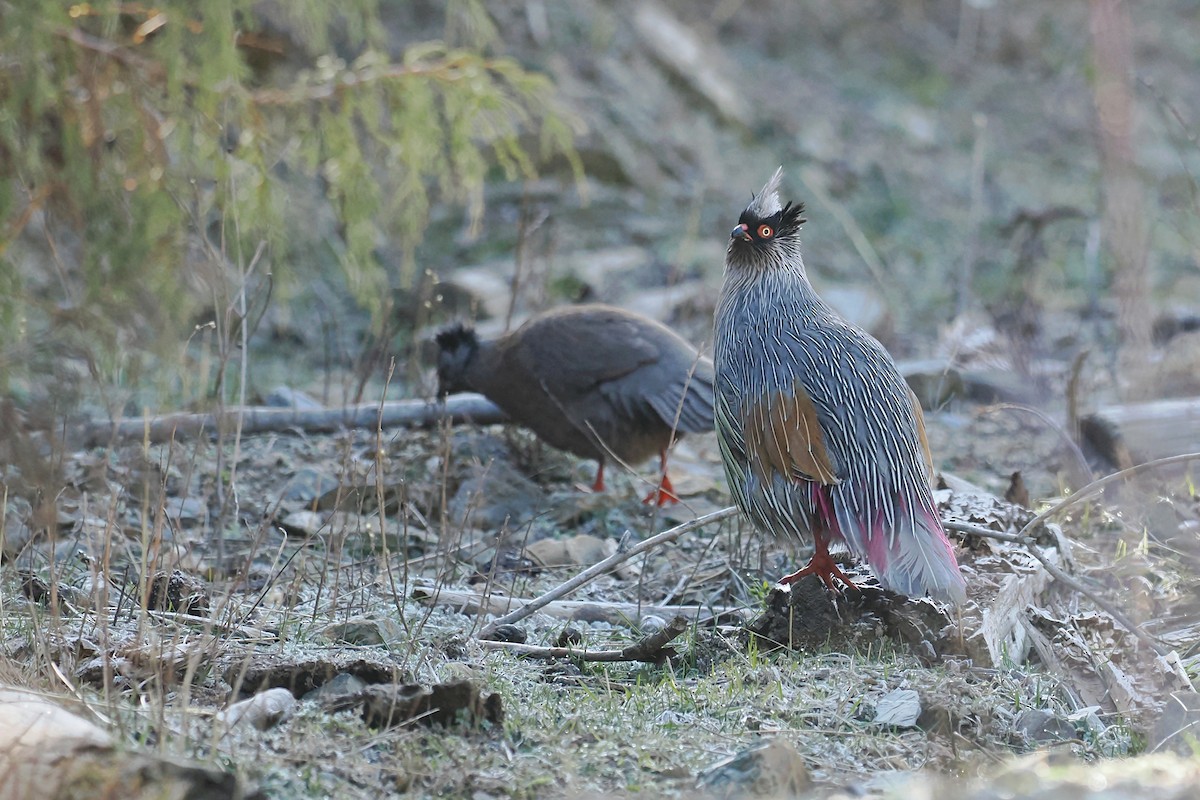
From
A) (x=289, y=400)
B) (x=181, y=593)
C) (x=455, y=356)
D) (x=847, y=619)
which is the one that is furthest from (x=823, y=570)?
(x=289, y=400)

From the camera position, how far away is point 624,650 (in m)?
3.88

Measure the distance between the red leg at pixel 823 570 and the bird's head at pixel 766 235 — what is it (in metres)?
1.18

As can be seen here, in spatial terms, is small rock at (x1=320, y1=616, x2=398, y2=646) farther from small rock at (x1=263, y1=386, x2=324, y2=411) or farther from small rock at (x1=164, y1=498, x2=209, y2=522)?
small rock at (x1=263, y1=386, x2=324, y2=411)

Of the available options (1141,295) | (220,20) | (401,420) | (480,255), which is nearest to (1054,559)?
(1141,295)

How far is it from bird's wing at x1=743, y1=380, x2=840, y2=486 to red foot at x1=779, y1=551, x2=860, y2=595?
0.75 feet

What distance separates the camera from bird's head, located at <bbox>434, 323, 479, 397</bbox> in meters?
6.93

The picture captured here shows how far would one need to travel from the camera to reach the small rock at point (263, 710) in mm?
3051

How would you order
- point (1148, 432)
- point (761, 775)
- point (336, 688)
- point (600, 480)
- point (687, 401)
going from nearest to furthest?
point (761, 775), point (336, 688), point (1148, 432), point (687, 401), point (600, 480)

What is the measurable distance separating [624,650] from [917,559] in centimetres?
→ 93

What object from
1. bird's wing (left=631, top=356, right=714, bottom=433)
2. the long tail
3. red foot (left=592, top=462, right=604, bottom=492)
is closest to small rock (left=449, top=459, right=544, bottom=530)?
red foot (left=592, top=462, right=604, bottom=492)

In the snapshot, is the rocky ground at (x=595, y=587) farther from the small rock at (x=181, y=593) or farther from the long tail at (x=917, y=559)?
the long tail at (x=917, y=559)

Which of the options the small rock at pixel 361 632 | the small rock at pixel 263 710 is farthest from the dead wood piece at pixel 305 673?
the small rock at pixel 361 632

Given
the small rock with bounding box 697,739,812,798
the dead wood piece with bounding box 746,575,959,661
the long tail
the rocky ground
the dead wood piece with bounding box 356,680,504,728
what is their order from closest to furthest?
the small rock with bounding box 697,739,812,798
the rocky ground
the dead wood piece with bounding box 356,680,504,728
the long tail
the dead wood piece with bounding box 746,575,959,661

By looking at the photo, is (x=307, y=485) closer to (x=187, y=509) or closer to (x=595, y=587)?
(x=187, y=509)
